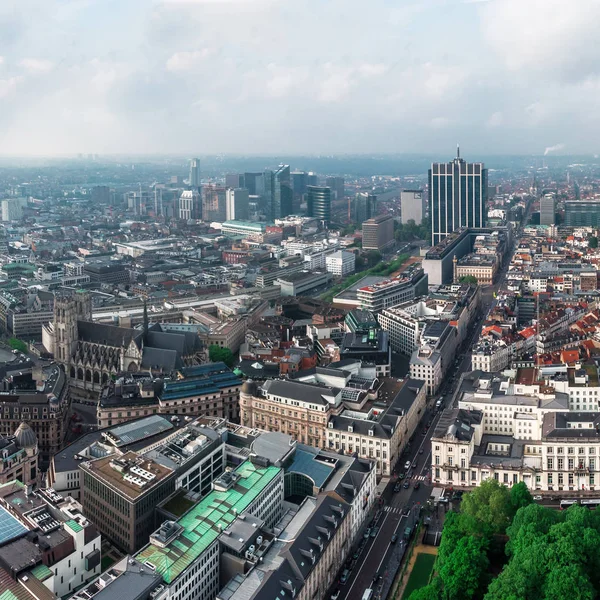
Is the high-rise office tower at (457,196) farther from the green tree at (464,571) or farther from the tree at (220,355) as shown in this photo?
the green tree at (464,571)

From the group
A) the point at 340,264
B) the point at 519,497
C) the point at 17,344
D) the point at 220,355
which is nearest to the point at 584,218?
the point at 340,264

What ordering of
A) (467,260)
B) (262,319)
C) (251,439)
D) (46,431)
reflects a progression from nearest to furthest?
(251,439)
(46,431)
(262,319)
(467,260)

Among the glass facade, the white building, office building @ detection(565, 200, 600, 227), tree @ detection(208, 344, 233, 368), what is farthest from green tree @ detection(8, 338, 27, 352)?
office building @ detection(565, 200, 600, 227)

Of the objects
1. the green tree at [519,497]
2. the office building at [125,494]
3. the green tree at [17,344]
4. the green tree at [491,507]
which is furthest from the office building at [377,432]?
the green tree at [17,344]

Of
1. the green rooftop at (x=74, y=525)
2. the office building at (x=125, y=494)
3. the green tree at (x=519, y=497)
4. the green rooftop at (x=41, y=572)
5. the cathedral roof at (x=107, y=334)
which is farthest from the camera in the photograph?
the cathedral roof at (x=107, y=334)

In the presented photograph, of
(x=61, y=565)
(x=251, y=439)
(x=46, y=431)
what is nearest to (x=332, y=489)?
(x=251, y=439)

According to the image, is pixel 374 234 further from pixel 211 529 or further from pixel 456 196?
pixel 211 529

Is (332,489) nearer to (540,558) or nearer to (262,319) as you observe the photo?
(540,558)
